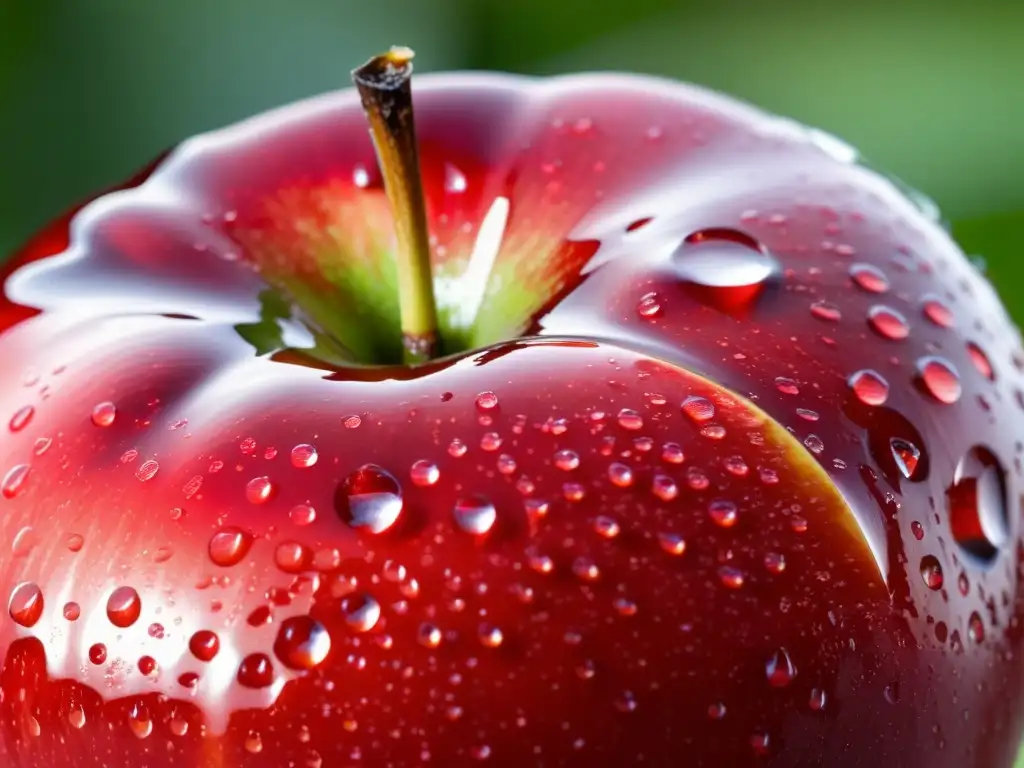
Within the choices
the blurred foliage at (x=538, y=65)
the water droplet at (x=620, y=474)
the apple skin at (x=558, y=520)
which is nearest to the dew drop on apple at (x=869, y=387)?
the apple skin at (x=558, y=520)

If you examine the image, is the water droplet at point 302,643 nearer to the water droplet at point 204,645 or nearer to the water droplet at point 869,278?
the water droplet at point 204,645

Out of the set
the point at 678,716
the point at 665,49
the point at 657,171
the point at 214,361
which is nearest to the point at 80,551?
the point at 214,361

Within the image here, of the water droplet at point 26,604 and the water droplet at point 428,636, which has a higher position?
the water droplet at point 428,636

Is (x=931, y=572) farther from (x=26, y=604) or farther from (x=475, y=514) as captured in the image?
(x=26, y=604)

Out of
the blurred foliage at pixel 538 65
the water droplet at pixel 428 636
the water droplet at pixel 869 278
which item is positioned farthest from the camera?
the blurred foliage at pixel 538 65

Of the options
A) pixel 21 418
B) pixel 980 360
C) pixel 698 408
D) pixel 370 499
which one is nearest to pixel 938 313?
pixel 980 360
